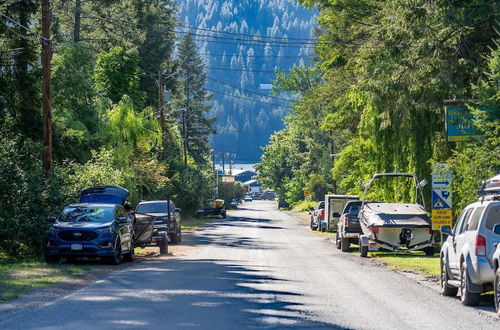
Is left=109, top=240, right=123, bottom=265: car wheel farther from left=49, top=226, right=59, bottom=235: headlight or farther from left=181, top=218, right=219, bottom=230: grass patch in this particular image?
left=181, top=218, right=219, bottom=230: grass patch

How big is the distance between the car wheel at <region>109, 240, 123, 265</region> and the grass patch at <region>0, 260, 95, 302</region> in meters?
0.92

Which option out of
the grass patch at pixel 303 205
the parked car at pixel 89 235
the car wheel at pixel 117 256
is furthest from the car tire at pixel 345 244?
the grass patch at pixel 303 205

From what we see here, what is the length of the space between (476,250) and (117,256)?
13.4m

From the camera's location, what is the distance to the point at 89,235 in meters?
26.5

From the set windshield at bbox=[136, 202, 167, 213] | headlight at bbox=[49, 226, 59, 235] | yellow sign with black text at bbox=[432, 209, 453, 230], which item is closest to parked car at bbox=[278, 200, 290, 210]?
windshield at bbox=[136, 202, 167, 213]

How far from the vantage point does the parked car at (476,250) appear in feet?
52.5

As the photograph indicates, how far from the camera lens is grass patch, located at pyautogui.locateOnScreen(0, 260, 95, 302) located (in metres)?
18.3

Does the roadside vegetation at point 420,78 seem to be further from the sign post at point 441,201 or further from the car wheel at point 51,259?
the car wheel at point 51,259

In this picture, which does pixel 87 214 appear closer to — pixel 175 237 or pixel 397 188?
pixel 175 237

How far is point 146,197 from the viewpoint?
6431cm

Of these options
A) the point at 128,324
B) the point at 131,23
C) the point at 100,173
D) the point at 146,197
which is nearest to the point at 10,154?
the point at 100,173

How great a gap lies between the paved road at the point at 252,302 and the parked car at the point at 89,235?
3.66 feet

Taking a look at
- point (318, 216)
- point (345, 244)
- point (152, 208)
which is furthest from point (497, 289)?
point (318, 216)

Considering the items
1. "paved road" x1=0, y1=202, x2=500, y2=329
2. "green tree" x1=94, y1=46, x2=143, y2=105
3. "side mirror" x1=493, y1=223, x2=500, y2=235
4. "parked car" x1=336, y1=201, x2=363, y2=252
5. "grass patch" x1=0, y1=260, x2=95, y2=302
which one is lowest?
"paved road" x1=0, y1=202, x2=500, y2=329
